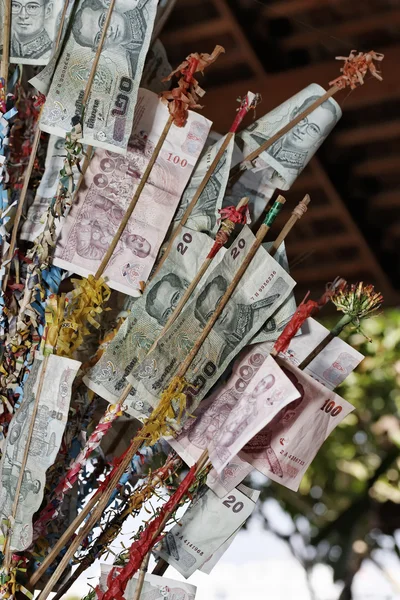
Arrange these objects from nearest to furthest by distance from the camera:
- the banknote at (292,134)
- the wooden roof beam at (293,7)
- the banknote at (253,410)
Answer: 1. the banknote at (253,410)
2. the banknote at (292,134)
3. the wooden roof beam at (293,7)

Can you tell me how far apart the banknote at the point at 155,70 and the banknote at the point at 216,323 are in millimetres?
368

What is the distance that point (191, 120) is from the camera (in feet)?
3.46

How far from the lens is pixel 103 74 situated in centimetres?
100

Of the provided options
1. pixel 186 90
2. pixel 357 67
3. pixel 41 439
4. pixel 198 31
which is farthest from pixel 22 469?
pixel 198 31

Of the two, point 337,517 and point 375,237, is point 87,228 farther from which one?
point 337,517

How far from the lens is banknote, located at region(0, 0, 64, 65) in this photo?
3.35ft

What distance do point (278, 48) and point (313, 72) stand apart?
0.13 m

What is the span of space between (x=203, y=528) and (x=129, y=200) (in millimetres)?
417

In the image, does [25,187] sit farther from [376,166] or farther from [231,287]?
[376,166]

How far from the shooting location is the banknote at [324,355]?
1023 millimetres

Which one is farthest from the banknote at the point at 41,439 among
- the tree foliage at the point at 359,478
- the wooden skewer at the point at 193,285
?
the tree foliage at the point at 359,478

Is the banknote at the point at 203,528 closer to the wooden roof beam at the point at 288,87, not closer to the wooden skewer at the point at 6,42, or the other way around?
the wooden skewer at the point at 6,42

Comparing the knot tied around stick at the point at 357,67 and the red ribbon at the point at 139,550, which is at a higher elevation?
the knot tied around stick at the point at 357,67

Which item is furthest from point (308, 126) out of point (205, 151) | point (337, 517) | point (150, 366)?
point (337, 517)
